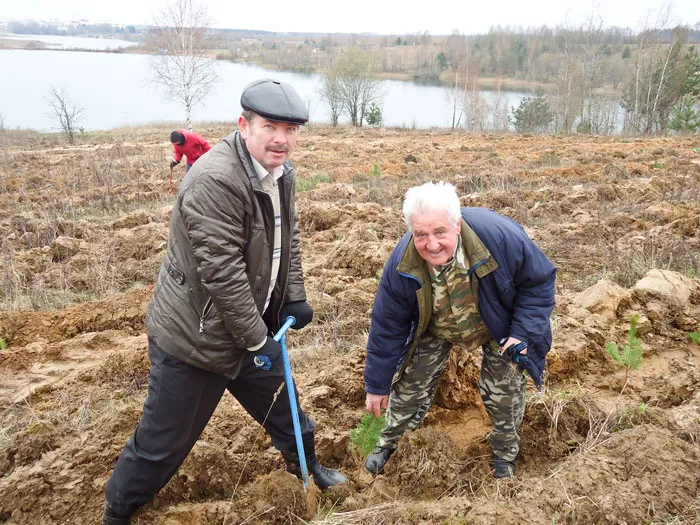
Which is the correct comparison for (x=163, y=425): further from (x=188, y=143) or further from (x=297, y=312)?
(x=188, y=143)

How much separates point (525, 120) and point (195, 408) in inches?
1567

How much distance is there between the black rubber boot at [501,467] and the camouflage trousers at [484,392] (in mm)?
26

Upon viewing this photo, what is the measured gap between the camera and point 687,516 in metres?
2.06

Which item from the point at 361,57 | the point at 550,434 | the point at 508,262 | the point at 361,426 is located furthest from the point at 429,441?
the point at 361,57

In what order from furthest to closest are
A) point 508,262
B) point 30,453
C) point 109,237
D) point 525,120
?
point 525,120 → point 109,237 → point 30,453 → point 508,262

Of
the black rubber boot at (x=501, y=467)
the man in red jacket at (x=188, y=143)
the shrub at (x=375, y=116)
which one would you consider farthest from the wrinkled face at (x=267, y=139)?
the shrub at (x=375, y=116)

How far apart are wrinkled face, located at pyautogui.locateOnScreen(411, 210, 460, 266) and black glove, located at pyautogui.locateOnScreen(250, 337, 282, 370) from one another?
0.75 metres

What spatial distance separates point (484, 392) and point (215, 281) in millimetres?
1549

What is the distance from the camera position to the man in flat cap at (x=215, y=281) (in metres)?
1.89

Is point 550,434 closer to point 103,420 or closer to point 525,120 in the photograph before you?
point 103,420

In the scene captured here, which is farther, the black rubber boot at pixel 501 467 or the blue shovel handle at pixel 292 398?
the black rubber boot at pixel 501 467

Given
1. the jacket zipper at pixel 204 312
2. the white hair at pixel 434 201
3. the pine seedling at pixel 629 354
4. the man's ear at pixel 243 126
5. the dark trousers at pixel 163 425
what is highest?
the man's ear at pixel 243 126

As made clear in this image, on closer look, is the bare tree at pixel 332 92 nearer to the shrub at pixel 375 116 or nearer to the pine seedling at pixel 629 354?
the shrub at pixel 375 116

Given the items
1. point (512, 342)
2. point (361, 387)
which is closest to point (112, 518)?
point (361, 387)
